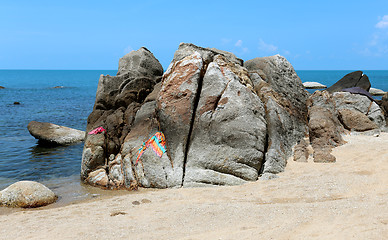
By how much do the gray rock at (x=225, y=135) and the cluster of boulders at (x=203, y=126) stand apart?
0.09ft

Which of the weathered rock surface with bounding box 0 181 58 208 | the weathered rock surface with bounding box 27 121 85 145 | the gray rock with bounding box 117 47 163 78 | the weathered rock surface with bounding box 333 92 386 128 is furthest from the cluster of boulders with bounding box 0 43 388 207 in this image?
the weathered rock surface with bounding box 27 121 85 145

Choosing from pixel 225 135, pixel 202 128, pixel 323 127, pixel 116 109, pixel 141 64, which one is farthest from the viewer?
pixel 141 64

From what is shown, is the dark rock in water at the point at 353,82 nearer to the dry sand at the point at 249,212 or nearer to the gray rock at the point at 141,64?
the gray rock at the point at 141,64

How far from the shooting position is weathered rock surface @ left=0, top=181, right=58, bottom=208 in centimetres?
912

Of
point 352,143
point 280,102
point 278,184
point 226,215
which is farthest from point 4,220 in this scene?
point 352,143

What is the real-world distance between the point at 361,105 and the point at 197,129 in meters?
9.30

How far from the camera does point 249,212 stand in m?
6.57

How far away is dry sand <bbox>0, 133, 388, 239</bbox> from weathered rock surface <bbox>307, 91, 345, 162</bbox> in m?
0.72

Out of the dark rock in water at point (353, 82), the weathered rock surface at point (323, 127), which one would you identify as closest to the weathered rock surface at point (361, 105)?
the weathered rock surface at point (323, 127)

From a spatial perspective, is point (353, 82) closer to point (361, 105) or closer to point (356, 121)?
point (361, 105)

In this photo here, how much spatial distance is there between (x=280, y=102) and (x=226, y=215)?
6505mm

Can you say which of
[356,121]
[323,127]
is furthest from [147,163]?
[356,121]

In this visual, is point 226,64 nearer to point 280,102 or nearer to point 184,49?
point 184,49

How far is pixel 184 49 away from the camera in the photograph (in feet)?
38.6
